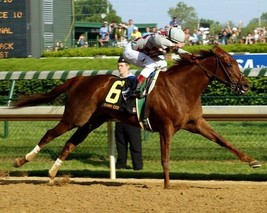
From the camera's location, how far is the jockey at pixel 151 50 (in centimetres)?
905

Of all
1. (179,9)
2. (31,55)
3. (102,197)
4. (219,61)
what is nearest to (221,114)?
(219,61)

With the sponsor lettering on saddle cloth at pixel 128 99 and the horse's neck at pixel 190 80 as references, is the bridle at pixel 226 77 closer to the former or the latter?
the horse's neck at pixel 190 80

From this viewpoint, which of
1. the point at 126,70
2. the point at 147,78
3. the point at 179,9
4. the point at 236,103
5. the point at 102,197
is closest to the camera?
the point at 102,197

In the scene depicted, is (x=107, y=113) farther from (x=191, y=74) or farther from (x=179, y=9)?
(x=179, y=9)

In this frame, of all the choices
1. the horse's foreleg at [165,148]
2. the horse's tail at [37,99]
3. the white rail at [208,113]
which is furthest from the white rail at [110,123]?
the horse's foreleg at [165,148]

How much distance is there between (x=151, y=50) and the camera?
9.40m

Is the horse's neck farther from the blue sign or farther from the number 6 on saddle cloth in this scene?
the blue sign

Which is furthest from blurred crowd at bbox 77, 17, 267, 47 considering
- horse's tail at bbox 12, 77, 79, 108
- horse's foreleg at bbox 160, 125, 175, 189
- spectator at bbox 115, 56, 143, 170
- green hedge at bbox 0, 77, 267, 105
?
horse's foreleg at bbox 160, 125, 175, 189

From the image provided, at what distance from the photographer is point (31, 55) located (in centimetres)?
1902

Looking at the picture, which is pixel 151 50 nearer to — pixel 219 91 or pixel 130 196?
pixel 130 196

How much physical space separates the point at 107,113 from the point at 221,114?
157 centimetres

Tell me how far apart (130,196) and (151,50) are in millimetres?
2065

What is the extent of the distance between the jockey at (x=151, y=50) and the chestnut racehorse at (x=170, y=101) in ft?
0.59

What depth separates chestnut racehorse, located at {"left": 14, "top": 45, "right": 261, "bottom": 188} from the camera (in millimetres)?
8984
